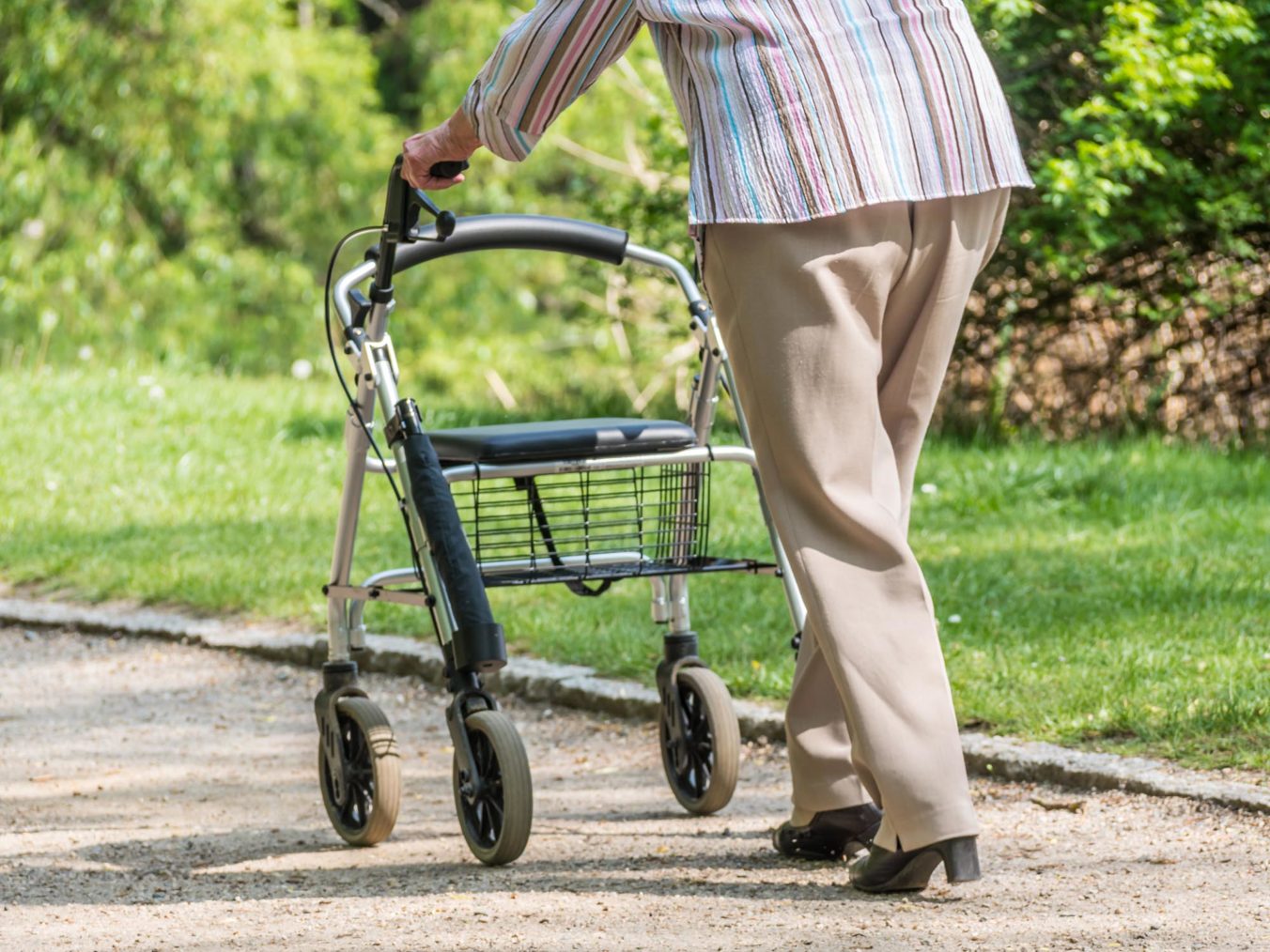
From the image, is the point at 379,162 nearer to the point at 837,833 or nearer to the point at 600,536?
the point at 600,536

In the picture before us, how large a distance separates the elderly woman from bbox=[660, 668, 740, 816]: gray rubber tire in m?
0.76

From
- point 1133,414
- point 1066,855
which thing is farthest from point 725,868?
point 1133,414

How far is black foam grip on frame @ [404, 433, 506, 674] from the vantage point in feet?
9.98

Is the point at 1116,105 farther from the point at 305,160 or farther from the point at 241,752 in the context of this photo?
the point at 305,160

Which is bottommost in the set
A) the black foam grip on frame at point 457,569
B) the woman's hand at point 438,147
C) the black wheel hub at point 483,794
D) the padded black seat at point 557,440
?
the black wheel hub at point 483,794

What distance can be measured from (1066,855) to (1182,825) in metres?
0.31

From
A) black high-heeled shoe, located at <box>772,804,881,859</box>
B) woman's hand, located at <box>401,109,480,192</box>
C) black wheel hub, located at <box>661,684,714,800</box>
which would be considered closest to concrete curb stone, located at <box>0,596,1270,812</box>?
black wheel hub, located at <box>661,684,714,800</box>

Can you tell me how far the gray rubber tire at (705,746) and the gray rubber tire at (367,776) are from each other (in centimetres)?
60

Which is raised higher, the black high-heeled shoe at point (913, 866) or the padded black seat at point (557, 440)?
the padded black seat at point (557, 440)

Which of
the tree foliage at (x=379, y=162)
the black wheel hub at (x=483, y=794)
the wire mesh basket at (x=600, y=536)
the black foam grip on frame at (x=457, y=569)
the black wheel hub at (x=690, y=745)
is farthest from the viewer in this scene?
the tree foliage at (x=379, y=162)

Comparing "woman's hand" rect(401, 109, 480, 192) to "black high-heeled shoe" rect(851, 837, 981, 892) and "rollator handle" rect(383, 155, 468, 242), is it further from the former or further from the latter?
"black high-heeled shoe" rect(851, 837, 981, 892)

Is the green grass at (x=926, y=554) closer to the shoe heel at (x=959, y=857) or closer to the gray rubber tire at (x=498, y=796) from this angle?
the shoe heel at (x=959, y=857)

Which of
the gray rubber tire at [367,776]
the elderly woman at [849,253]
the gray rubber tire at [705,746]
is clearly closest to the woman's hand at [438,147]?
the elderly woman at [849,253]

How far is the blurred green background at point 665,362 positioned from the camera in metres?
4.94
